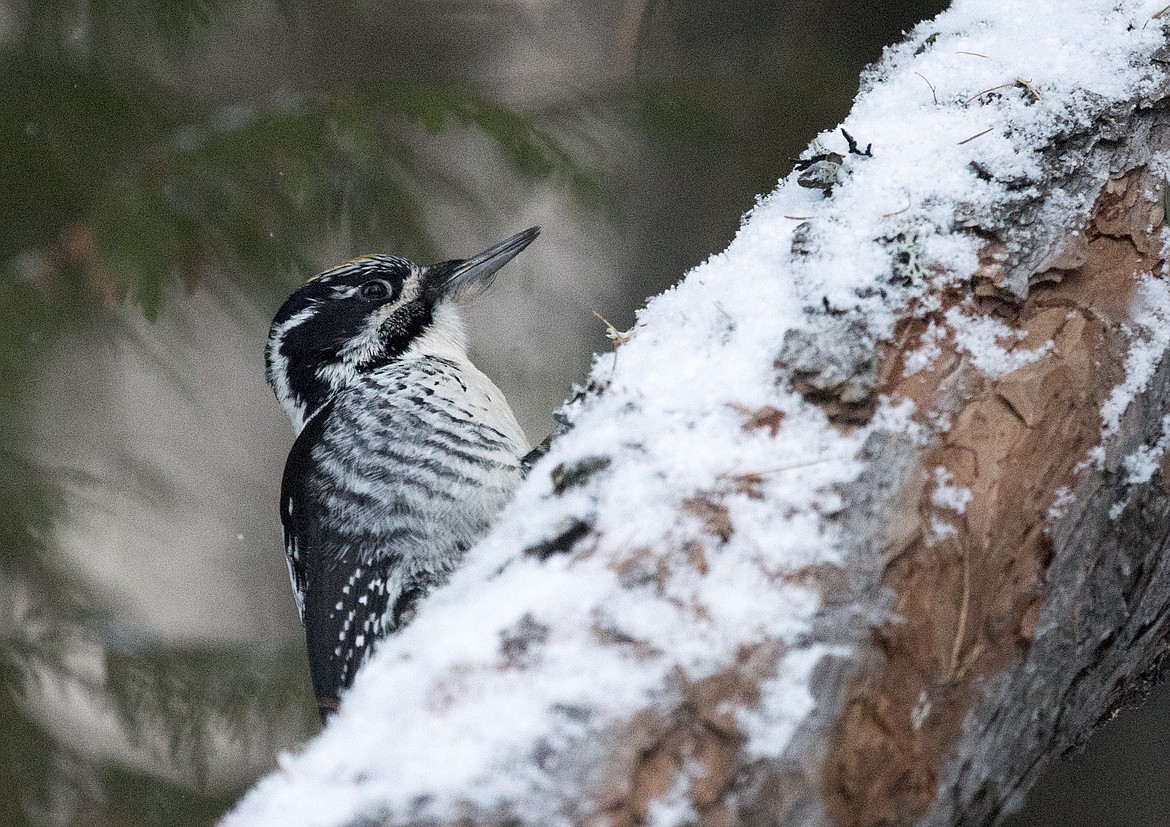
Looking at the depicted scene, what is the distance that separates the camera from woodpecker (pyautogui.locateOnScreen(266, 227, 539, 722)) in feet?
7.99

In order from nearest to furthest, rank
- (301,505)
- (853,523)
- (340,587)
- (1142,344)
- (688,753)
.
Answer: (688,753), (853,523), (1142,344), (340,587), (301,505)

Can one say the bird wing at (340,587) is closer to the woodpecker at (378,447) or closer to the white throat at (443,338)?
the woodpecker at (378,447)

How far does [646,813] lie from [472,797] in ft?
0.60

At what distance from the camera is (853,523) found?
1.25 meters

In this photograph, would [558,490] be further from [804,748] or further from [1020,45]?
[1020,45]

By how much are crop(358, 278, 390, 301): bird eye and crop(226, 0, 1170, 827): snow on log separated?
1.41 metres

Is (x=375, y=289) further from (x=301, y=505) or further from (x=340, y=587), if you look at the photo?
(x=340, y=587)

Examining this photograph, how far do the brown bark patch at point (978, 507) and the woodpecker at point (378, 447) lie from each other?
1287 mm

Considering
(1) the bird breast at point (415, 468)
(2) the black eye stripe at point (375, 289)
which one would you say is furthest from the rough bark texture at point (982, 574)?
(2) the black eye stripe at point (375, 289)

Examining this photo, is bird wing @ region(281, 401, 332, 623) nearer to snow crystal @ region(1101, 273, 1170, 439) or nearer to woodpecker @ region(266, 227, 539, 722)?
woodpecker @ region(266, 227, 539, 722)

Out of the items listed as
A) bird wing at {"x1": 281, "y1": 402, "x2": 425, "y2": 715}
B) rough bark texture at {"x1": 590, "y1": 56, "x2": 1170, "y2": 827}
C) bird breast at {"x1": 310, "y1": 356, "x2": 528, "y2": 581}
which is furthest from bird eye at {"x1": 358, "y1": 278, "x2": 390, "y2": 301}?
rough bark texture at {"x1": 590, "y1": 56, "x2": 1170, "y2": 827}

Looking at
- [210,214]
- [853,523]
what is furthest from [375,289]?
[853,523]

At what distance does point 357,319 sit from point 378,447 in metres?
0.50

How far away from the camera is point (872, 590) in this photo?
3.99 feet
